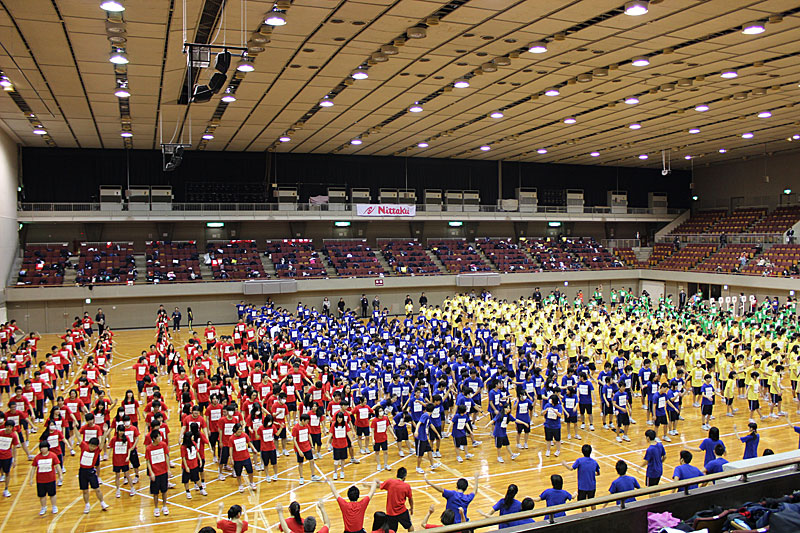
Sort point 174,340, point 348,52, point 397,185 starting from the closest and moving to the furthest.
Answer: point 348,52, point 174,340, point 397,185

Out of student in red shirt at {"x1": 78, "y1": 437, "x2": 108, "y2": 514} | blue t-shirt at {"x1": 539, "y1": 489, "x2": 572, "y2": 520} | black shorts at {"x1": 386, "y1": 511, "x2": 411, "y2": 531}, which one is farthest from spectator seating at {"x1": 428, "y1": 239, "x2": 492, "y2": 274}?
blue t-shirt at {"x1": 539, "y1": 489, "x2": 572, "y2": 520}

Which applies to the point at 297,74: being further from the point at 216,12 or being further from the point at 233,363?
the point at 233,363

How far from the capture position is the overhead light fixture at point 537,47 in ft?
58.9

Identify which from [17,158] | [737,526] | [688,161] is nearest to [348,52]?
[737,526]

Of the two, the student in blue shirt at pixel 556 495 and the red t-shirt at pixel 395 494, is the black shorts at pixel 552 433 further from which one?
the red t-shirt at pixel 395 494

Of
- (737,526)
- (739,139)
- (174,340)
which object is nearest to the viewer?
(737,526)

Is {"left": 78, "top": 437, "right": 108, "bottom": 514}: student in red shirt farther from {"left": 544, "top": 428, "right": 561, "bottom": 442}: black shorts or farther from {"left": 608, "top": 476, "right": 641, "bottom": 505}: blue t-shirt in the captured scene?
{"left": 544, "top": 428, "right": 561, "bottom": 442}: black shorts

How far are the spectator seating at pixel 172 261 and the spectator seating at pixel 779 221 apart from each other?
3757 centimetres

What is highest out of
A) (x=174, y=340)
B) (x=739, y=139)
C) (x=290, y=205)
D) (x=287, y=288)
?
(x=739, y=139)

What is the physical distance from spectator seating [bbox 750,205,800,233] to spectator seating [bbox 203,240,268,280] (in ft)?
111

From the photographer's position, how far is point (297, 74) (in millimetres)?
21156

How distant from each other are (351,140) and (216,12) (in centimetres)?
2147

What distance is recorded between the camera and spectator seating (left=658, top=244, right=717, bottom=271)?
43719mm

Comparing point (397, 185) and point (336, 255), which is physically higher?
point (397, 185)
